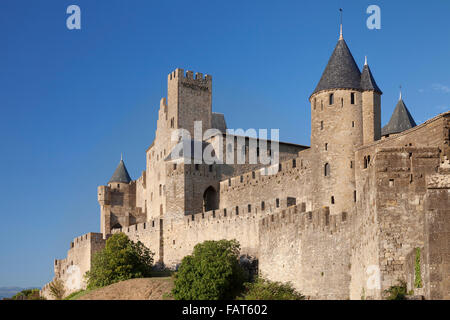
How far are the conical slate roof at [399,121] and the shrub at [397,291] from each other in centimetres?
2467

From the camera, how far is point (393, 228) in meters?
24.3

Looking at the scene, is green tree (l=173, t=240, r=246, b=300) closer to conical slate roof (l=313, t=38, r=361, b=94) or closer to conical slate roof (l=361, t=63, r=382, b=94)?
conical slate roof (l=313, t=38, r=361, b=94)

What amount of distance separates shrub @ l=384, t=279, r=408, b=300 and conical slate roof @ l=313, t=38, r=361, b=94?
67.4 feet

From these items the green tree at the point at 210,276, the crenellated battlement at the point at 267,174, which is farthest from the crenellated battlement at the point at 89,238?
the green tree at the point at 210,276

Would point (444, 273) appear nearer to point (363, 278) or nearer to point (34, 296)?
point (363, 278)

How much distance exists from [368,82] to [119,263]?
21.0m

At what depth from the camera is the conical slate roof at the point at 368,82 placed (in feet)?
140

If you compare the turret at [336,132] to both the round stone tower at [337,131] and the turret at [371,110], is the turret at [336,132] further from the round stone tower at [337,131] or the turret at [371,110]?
the turret at [371,110]

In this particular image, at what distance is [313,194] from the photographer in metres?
43.1

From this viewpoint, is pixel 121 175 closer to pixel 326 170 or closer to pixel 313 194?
pixel 313 194

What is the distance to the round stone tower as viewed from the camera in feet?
137

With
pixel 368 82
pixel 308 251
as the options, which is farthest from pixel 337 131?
pixel 308 251
